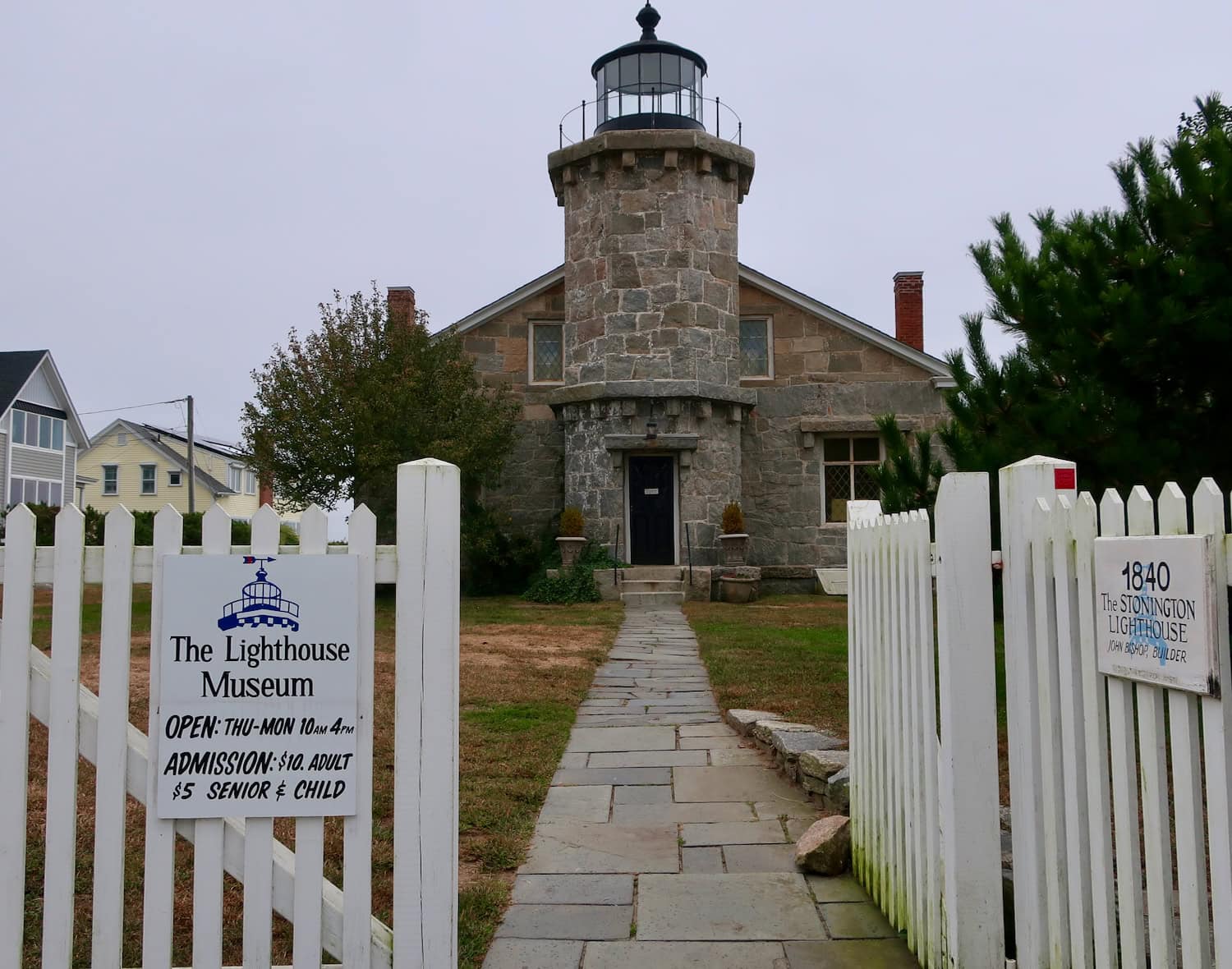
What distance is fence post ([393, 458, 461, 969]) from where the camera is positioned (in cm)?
263

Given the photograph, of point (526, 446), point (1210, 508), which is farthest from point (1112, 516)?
point (526, 446)

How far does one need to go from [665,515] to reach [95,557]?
1520 centimetres

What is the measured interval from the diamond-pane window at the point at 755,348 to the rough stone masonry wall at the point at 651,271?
1.97 m

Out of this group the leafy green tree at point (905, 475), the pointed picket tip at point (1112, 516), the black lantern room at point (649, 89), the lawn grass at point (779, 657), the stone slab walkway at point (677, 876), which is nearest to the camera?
the pointed picket tip at point (1112, 516)

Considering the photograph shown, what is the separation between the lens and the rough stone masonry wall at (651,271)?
17.1 metres

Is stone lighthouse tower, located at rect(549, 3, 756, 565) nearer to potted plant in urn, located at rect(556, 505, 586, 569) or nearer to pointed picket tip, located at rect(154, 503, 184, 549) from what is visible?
potted plant in urn, located at rect(556, 505, 586, 569)

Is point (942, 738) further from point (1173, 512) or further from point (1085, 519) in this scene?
point (1173, 512)

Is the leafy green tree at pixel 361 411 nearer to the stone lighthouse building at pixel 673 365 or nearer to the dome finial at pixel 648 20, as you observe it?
the stone lighthouse building at pixel 673 365

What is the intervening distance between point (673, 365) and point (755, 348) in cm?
308

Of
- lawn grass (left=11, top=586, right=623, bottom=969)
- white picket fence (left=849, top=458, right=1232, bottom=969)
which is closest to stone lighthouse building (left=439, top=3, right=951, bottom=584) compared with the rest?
lawn grass (left=11, top=586, right=623, bottom=969)

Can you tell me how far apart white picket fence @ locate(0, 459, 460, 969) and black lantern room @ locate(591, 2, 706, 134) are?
17.3m

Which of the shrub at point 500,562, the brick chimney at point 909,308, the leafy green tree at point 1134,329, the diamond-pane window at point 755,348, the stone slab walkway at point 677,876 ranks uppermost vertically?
the brick chimney at point 909,308

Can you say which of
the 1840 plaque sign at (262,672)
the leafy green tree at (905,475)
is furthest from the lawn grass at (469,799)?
the leafy green tree at (905,475)

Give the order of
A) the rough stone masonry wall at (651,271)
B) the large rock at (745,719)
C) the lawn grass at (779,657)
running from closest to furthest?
the large rock at (745,719) < the lawn grass at (779,657) < the rough stone masonry wall at (651,271)
